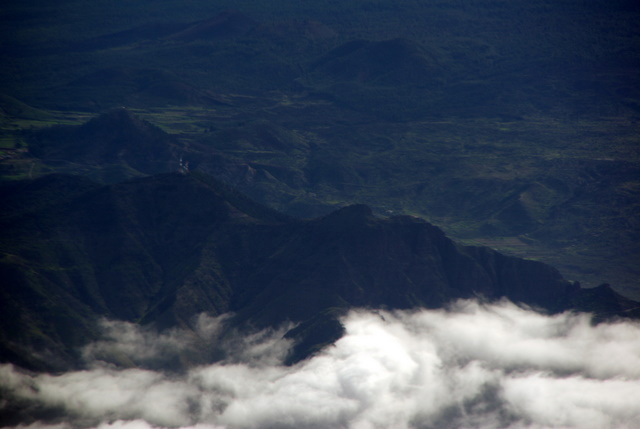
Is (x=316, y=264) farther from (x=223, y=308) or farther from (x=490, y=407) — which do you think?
(x=490, y=407)

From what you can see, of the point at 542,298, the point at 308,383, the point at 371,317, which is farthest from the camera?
the point at 542,298

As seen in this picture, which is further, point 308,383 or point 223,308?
point 223,308

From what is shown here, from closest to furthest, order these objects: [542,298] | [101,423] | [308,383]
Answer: [101,423] < [308,383] < [542,298]

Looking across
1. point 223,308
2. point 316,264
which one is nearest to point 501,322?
point 316,264

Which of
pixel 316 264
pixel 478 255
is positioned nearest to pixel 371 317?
pixel 316 264

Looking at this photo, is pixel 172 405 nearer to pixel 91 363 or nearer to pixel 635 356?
pixel 91 363

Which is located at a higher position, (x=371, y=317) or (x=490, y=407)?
(x=371, y=317)
